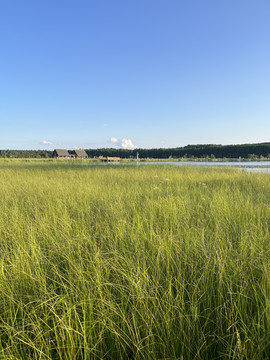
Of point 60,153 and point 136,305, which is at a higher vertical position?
point 60,153

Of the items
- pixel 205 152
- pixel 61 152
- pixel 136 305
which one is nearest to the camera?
pixel 136 305

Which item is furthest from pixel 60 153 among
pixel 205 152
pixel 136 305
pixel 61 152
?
pixel 136 305

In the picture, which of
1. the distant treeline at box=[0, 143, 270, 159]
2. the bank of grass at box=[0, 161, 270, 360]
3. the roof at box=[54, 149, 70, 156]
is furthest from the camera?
the roof at box=[54, 149, 70, 156]

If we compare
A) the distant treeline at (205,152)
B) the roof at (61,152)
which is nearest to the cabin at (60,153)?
the roof at (61,152)

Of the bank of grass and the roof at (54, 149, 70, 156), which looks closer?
the bank of grass

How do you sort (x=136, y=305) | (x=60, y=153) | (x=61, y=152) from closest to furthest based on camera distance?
(x=136, y=305) < (x=60, y=153) < (x=61, y=152)

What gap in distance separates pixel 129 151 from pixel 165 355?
274 ft

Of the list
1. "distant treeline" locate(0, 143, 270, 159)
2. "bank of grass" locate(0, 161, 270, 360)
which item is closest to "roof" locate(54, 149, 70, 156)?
"distant treeline" locate(0, 143, 270, 159)

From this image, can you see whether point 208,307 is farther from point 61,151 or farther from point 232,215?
point 61,151

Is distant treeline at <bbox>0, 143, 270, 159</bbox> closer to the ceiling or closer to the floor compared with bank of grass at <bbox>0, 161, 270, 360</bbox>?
closer to the ceiling

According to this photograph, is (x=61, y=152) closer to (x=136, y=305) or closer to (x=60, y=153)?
(x=60, y=153)

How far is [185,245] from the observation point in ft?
5.71

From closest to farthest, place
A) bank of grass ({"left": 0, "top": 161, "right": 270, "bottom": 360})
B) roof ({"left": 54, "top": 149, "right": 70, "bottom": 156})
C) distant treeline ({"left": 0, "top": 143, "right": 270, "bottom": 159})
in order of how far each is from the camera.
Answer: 1. bank of grass ({"left": 0, "top": 161, "right": 270, "bottom": 360})
2. distant treeline ({"left": 0, "top": 143, "right": 270, "bottom": 159})
3. roof ({"left": 54, "top": 149, "right": 70, "bottom": 156})

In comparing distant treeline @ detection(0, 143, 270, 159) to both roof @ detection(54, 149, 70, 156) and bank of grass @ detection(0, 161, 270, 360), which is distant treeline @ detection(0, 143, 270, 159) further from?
bank of grass @ detection(0, 161, 270, 360)
